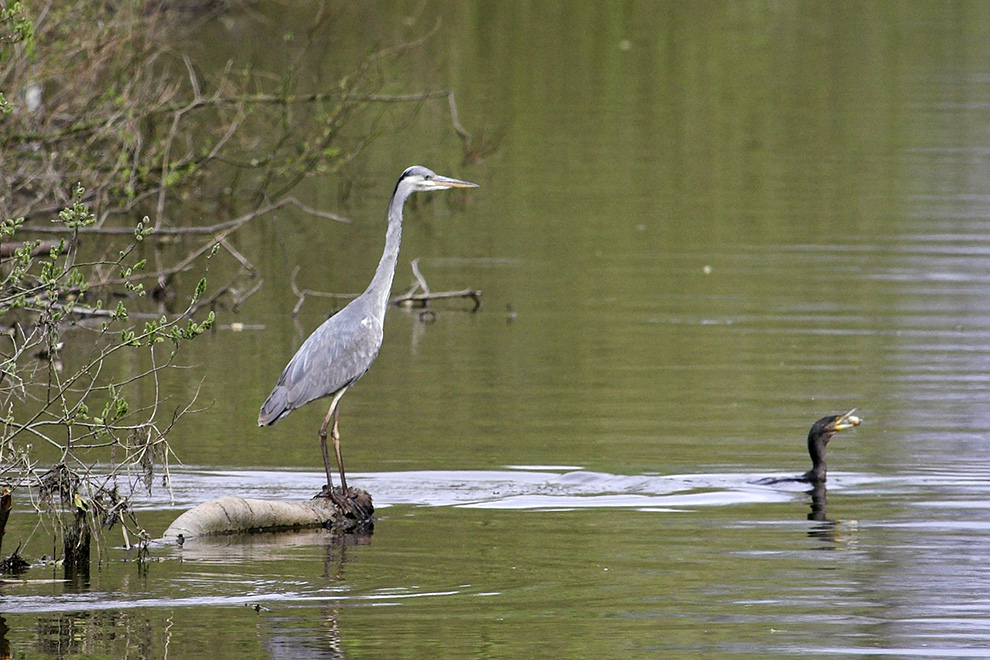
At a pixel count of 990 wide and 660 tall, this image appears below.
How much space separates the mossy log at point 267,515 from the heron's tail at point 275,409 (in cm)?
64

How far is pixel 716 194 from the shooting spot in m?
25.0

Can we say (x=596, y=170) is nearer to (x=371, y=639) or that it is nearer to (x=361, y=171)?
(x=361, y=171)

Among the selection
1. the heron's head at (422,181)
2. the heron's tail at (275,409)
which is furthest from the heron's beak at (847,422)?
the heron's tail at (275,409)

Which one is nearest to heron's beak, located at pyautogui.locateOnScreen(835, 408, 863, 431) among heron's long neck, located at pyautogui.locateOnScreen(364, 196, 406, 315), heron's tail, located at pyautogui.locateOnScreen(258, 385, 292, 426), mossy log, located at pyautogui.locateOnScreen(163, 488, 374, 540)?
heron's long neck, located at pyautogui.locateOnScreen(364, 196, 406, 315)

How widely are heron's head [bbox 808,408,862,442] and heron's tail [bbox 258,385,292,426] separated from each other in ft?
10.0

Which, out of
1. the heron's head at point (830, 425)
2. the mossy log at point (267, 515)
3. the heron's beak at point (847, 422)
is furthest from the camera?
the heron's beak at point (847, 422)

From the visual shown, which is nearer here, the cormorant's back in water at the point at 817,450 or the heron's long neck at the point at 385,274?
the heron's long neck at the point at 385,274

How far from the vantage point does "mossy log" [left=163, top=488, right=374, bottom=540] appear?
967cm

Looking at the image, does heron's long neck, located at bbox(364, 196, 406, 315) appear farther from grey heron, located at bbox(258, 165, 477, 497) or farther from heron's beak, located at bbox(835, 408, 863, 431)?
heron's beak, located at bbox(835, 408, 863, 431)

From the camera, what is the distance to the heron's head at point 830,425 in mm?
11258

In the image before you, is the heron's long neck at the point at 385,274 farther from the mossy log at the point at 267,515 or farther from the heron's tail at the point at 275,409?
the mossy log at the point at 267,515

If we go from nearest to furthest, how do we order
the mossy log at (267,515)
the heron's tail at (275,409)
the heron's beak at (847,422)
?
the mossy log at (267,515) < the heron's tail at (275,409) < the heron's beak at (847,422)

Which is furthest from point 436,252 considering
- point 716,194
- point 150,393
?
point 150,393

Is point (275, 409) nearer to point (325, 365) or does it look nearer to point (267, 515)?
point (325, 365)
